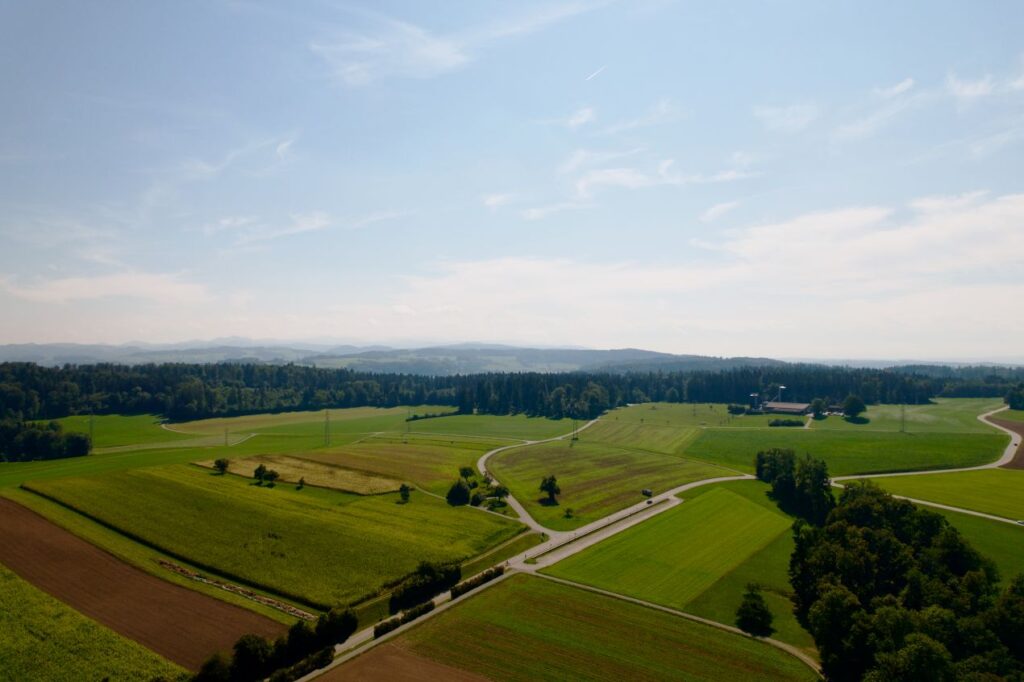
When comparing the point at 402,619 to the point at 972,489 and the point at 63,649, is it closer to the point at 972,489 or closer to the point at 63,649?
the point at 63,649

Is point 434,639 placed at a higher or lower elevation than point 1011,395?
lower

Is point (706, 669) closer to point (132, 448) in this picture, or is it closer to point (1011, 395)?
point (132, 448)

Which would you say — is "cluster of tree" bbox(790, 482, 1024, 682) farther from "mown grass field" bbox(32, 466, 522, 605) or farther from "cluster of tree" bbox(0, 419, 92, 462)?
"cluster of tree" bbox(0, 419, 92, 462)

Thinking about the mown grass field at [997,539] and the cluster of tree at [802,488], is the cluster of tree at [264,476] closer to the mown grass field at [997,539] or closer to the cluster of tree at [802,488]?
the cluster of tree at [802,488]

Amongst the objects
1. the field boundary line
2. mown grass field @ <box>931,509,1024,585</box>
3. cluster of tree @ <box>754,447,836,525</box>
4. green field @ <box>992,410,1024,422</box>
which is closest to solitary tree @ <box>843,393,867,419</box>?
green field @ <box>992,410,1024,422</box>

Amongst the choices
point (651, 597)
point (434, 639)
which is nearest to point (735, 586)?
point (651, 597)

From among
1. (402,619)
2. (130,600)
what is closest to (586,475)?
(402,619)
